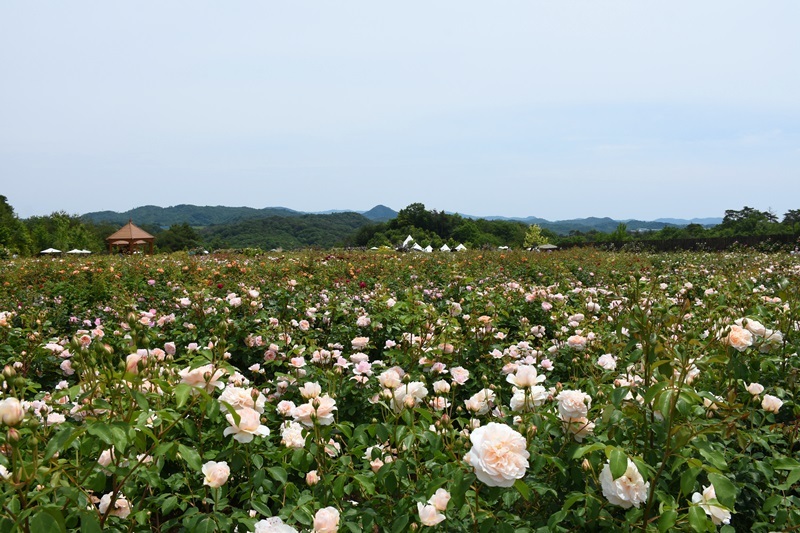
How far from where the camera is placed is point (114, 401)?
4.51 feet

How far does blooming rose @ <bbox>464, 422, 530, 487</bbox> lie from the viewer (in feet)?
3.81

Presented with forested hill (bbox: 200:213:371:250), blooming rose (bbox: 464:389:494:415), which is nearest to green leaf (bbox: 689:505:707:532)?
blooming rose (bbox: 464:389:494:415)

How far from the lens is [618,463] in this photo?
3.95 ft

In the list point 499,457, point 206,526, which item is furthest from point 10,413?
point 499,457

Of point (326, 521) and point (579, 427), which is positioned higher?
point (579, 427)

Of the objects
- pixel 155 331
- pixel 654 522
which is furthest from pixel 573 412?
pixel 155 331

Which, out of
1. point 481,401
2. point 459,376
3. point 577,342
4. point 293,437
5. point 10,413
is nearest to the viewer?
point 10,413

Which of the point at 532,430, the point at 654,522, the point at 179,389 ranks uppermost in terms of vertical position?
the point at 179,389

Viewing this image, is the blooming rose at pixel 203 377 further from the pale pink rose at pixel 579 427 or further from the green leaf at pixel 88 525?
the pale pink rose at pixel 579 427

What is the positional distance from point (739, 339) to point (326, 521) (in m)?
1.53

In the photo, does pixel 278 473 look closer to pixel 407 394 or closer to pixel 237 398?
pixel 237 398

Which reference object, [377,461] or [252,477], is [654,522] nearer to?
[377,461]

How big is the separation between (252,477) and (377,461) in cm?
38

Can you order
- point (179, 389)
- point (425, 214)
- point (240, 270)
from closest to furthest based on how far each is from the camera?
point (179, 389) < point (240, 270) < point (425, 214)
